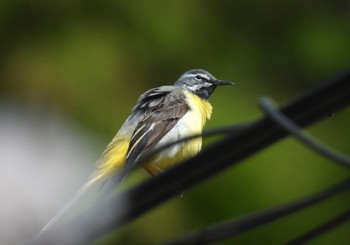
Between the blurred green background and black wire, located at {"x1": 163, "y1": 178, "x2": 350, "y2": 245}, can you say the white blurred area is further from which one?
black wire, located at {"x1": 163, "y1": 178, "x2": 350, "y2": 245}

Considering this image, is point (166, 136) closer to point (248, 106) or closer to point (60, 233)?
point (248, 106)

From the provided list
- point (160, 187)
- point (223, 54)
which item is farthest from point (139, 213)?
point (223, 54)

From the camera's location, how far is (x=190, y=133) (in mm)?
5375

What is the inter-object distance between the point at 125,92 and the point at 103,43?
1.47ft

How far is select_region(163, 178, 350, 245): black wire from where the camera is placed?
7.41 feet

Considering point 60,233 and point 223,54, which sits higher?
point 223,54

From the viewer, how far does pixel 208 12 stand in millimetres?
8258

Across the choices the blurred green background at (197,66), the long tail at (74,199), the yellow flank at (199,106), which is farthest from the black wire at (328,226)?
the blurred green background at (197,66)

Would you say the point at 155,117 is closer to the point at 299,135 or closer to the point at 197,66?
the point at 197,66

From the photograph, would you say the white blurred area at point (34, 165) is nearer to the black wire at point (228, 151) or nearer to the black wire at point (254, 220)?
the black wire at point (254, 220)

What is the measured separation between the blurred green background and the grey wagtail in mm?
660

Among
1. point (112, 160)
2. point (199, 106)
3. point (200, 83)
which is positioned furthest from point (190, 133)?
point (200, 83)

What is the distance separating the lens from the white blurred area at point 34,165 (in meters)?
6.33

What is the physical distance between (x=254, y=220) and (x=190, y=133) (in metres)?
3.02
